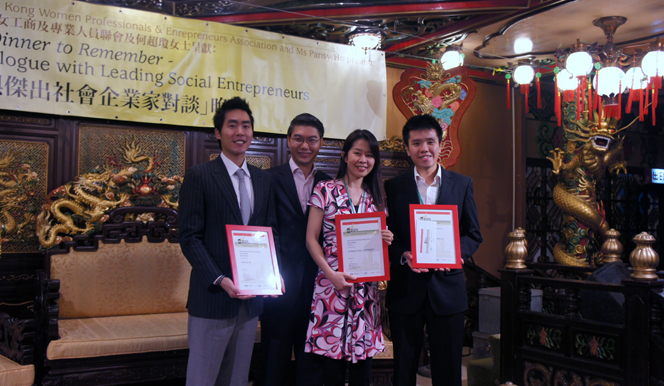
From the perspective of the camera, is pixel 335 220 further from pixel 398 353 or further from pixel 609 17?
pixel 609 17

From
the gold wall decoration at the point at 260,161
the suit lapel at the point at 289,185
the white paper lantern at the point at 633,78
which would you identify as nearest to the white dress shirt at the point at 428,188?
the suit lapel at the point at 289,185

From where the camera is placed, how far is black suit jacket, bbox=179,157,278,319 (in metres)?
1.84

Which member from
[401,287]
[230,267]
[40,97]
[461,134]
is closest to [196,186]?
[230,267]

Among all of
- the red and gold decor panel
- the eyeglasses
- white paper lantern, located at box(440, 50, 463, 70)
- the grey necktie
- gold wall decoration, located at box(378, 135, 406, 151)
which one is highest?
white paper lantern, located at box(440, 50, 463, 70)

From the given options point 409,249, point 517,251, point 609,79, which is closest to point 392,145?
point 517,251

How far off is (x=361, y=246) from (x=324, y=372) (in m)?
0.52

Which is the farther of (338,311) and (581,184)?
(581,184)

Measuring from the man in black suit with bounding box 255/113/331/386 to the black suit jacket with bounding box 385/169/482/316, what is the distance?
35 centimetres

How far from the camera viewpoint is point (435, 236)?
78.2 inches

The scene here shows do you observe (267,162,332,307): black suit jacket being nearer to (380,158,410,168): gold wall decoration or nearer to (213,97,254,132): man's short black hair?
(213,97,254,132): man's short black hair

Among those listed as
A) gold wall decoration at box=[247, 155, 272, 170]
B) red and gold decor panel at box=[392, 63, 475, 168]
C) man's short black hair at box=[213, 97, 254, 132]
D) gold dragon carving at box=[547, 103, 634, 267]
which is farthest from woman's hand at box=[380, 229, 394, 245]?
gold dragon carving at box=[547, 103, 634, 267]

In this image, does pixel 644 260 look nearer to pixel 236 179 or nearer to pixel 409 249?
pixel 409 249

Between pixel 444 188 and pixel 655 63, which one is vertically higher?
pixel 655 63

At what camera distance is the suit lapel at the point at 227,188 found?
1.92m
